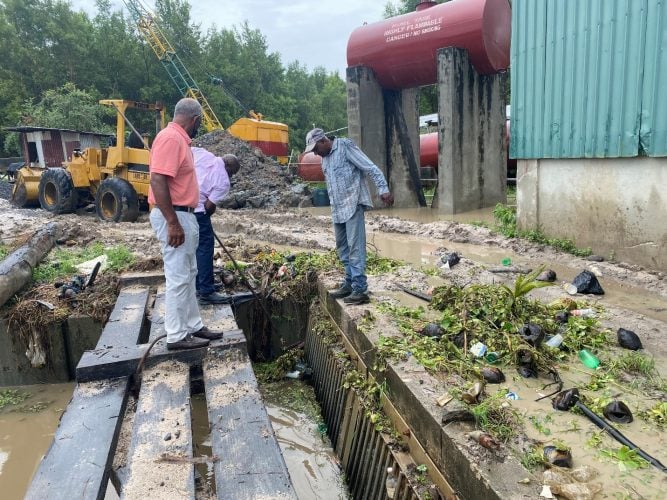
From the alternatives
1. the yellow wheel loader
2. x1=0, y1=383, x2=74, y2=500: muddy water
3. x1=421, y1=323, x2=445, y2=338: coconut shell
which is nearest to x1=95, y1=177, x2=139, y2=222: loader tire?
the yellow wheel loader

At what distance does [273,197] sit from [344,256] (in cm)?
1057

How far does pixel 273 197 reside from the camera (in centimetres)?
1532

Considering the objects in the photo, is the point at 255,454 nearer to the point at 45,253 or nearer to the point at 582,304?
the point at 582,304

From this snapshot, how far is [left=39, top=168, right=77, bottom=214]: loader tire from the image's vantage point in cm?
1390

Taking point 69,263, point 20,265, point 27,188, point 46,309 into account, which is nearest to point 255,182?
point 27,188

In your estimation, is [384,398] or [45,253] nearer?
[384,398]

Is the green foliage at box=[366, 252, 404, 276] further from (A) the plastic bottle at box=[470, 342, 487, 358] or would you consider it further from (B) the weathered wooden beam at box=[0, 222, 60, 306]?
(B) the weathered wooden beam at box=[0, 222, 60, 306]

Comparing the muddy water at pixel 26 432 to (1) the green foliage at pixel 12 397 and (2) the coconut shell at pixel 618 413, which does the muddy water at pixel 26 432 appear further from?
(2) the coconut shell at pixel 618 413

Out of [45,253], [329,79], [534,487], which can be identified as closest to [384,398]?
[534,487]

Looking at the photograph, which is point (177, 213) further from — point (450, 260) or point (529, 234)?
point (529, 234)

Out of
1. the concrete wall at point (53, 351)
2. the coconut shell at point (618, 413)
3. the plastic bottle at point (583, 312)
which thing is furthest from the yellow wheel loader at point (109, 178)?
the coconut shell at point (618, 413)

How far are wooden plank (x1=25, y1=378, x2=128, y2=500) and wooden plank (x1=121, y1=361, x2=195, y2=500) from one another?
14cm

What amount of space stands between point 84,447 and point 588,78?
696cm

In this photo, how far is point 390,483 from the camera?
3199mm
